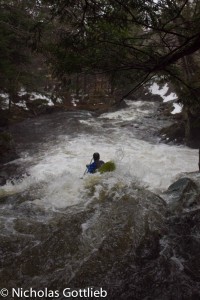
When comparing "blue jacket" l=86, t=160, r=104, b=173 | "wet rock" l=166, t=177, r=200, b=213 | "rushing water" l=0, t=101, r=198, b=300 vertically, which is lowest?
"rushing water" l=0, t=101, r=198, b=300

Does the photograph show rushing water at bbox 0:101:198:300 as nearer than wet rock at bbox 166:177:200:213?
Yes

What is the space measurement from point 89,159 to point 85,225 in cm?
675

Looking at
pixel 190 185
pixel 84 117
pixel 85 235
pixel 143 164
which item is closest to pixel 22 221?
pixel 85 235

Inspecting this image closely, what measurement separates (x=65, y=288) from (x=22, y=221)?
237cm

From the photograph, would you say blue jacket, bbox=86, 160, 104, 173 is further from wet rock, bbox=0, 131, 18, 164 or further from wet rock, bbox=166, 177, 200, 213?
wet rock, bbox=0, 131, 18, 164

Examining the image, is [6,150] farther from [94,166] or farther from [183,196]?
[183,196]

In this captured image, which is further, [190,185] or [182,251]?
[190,185]

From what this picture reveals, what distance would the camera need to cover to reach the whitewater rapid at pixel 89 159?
29.8ft

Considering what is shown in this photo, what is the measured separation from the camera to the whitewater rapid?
9070mm

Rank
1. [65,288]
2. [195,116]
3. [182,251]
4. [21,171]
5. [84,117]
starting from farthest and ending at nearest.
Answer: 1. [84,117]
2. [195,116]
3. [21,171]
4. [182,251]
5. [65,288]

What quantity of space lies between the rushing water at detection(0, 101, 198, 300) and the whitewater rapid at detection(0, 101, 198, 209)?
0.04m

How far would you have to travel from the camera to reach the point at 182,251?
5.77m

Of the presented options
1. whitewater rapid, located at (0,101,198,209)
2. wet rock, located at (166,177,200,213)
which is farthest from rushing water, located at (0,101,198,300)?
wet rock, located at (166,177,200,213)

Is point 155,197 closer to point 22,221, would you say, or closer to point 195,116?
point 22,221
